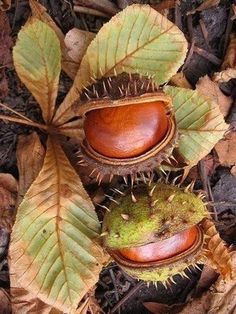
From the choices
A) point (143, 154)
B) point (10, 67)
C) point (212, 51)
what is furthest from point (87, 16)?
point (143, 154)

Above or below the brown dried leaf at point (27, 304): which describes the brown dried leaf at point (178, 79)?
above

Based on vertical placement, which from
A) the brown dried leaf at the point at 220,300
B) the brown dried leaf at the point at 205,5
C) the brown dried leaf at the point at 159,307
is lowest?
the brown dried leaf at the point at 159,307

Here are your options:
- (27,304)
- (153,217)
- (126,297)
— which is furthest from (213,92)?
(27,304)

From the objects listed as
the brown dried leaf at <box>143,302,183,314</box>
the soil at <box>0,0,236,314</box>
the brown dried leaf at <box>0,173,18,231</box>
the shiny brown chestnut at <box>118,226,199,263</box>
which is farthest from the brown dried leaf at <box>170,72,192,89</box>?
the brown dried leaf at <box>143,302,183,314</box>

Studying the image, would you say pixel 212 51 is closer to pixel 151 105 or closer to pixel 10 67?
pixel 151 105

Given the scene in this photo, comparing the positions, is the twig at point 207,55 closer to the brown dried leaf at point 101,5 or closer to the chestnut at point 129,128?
the brown dried leaf at point 101,5

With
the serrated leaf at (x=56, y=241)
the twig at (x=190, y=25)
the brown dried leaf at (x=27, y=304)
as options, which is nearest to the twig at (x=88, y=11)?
the twig at (x=190, y=25)
